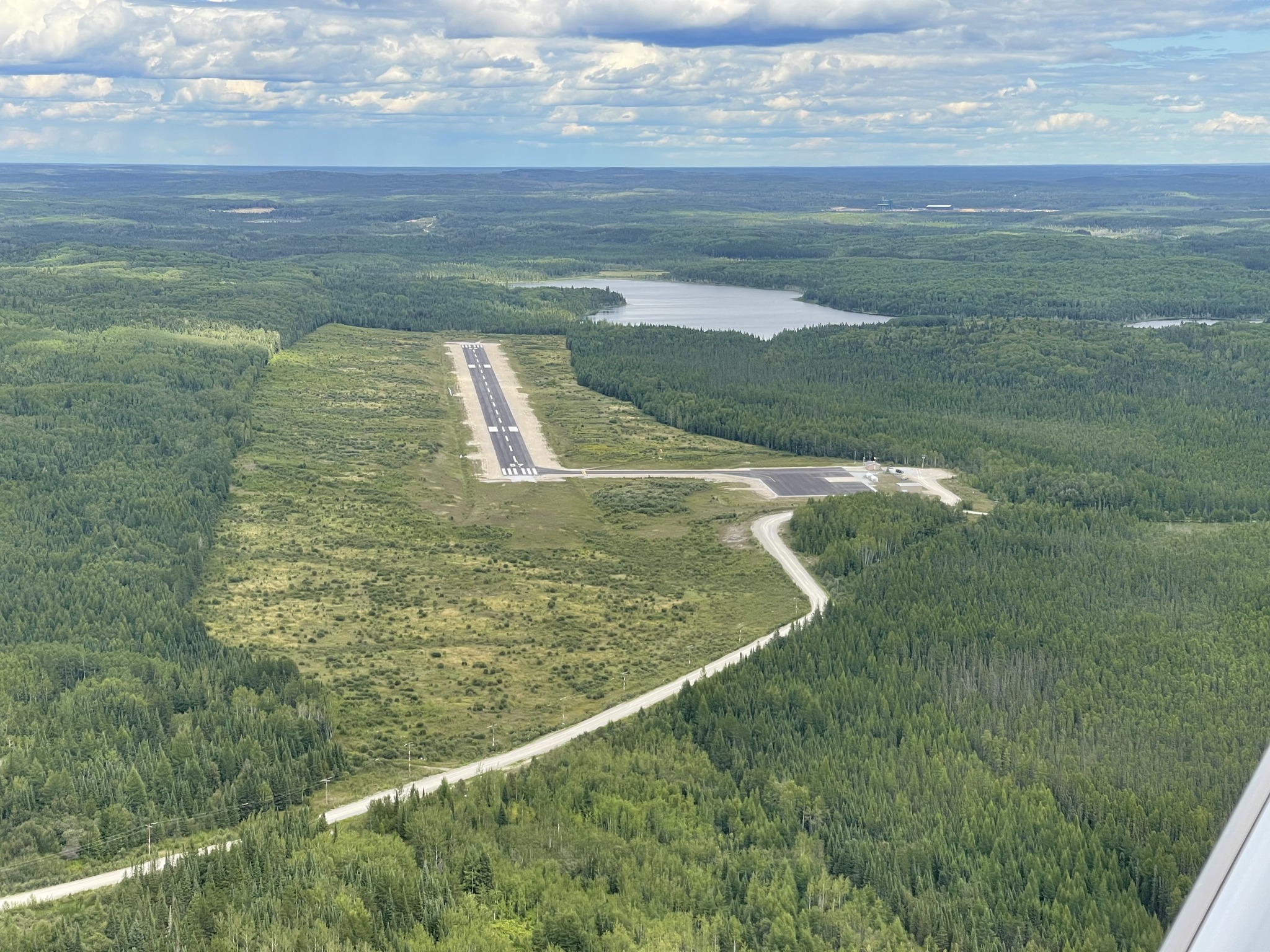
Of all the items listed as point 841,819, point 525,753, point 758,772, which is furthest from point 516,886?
point 525,753

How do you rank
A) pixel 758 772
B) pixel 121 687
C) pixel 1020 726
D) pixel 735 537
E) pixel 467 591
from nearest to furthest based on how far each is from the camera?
1. pixel 758 772
2. pixel 1020 726
3. pixel 121 687
4. pixel 467 591
5. pixel 735 537

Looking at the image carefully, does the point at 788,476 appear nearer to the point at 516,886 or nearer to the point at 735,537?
the point at 735,537

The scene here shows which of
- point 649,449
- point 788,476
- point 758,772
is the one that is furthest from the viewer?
point 649,449

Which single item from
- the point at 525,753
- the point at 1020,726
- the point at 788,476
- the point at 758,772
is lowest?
the point at 788,476

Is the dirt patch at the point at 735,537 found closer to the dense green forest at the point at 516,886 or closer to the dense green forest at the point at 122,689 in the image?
the dense green forest at the point at 122,689

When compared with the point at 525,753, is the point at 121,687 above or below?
above

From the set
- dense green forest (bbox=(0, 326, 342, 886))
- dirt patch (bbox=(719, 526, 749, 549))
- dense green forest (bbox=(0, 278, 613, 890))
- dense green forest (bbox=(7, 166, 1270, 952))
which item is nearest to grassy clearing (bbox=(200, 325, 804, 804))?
dirt patch (bbox=(719, 526, 749, 549))
